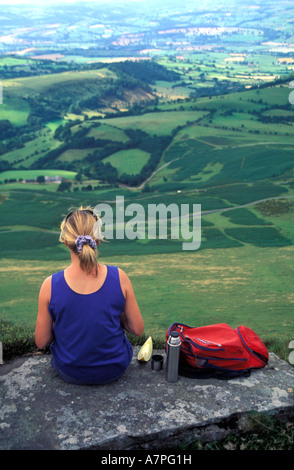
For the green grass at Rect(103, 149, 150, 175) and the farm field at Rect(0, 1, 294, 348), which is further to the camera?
the green grass at Rect(103, 149, 150, 175)

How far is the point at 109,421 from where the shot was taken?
20.5ft

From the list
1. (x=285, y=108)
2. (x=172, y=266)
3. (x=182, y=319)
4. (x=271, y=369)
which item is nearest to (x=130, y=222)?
(x=172, y=266)

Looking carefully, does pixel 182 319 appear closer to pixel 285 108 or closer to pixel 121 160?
pixel 121 160

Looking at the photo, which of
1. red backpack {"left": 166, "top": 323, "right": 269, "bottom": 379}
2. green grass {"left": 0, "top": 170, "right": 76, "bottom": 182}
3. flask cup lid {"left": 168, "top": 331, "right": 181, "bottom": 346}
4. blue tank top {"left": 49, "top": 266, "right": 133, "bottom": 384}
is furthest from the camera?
green grass {"left": 0, "top": 170, "right": 76, "bottom": 182}

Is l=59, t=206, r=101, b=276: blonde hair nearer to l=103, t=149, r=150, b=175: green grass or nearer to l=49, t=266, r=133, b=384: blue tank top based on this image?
l=49, t=266, r=133, b=384: blue tank top

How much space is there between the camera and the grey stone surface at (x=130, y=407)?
6.01m

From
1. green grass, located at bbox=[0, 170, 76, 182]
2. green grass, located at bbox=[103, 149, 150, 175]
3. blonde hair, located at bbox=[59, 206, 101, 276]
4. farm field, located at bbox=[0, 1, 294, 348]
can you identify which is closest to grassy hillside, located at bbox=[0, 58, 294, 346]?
farm field, located at bbox=[0, 1, 294, 348]

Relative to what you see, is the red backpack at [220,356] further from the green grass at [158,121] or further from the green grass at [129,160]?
the green grass at [158,121]

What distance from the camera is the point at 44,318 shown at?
667 cm

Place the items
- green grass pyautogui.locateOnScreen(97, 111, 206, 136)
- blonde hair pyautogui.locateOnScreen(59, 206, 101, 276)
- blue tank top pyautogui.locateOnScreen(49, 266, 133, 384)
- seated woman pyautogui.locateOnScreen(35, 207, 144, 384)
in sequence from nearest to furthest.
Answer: blonde hair pyautogui.locateOnScreen(59, 206, 101, 276) < seated woman pyautogui.locateOnScreen(35, 207, 144, 384) < blue tank top pyautogui.locateOnScreen(49, 266, 133, 384) < green grass pyautogui.locateOnScreen(97, 111, 206, 136)

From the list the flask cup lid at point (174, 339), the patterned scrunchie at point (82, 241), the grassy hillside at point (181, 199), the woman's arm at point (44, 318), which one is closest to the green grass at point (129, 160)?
the grassy hillside at point (181, 199)

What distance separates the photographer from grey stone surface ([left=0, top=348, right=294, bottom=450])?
6.01 meters

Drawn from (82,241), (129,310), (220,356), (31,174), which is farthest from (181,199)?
(82,241)

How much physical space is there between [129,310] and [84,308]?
0.79m
